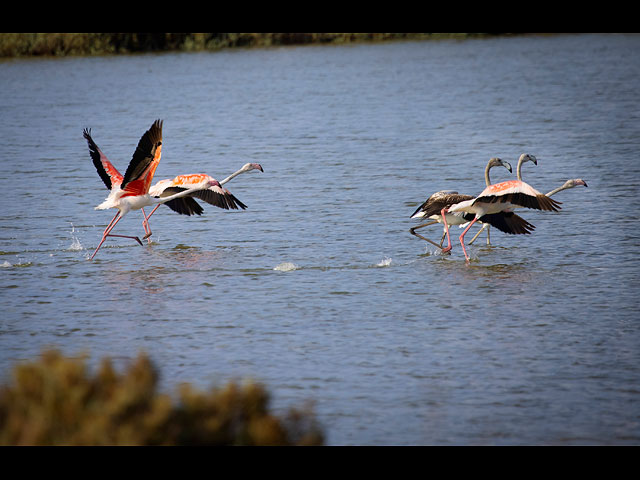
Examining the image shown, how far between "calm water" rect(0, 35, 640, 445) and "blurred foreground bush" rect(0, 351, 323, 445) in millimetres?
1297

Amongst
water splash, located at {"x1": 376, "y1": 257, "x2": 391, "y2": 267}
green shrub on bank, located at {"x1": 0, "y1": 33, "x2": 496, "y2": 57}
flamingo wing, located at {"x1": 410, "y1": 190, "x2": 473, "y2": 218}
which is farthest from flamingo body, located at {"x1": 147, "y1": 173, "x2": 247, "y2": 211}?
green shrub on bank, located at {"x1": 0, "y1": 33, "x2": 496, "y2": 57}

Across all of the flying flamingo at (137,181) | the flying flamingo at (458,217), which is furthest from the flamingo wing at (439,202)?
the flying flamingo at (137,181)

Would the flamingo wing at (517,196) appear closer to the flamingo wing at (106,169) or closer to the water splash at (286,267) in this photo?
the water splash at (286,267)

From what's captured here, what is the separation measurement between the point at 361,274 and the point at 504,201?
1.61 meters

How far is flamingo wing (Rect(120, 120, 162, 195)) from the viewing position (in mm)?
10234

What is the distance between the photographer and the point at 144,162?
413 inches

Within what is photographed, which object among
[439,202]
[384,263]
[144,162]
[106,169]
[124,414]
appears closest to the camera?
[124,414]

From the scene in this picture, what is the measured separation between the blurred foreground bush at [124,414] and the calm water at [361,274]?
1297mm

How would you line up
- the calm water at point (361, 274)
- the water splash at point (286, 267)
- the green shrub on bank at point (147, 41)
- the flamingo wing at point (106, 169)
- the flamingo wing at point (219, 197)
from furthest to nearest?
1. the green shrub on bank at point (147, 41)
2. the flamingo wing at point (219, 197)
3. the flamingo wing at point (106, 169)
4. the water splash at point (286, 267)
5. the calm water at point (361, 274)

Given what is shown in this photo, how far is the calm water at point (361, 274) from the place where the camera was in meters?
6.49

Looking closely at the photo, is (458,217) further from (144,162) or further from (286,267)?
(144,162)

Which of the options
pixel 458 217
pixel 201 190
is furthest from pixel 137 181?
pixel 458 217
